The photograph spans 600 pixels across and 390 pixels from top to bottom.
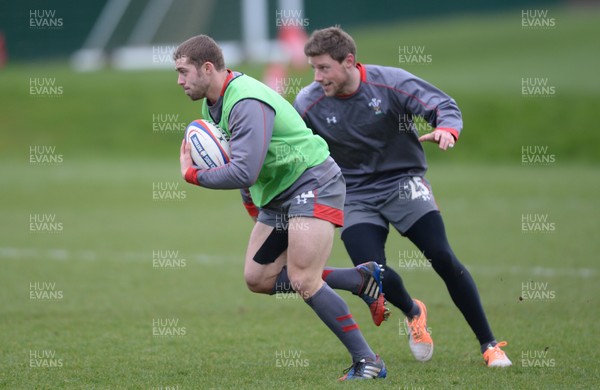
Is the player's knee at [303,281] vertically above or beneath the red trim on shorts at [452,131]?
beneath

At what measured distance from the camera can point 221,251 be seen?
12.3m

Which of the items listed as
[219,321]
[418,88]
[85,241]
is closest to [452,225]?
[85,241]

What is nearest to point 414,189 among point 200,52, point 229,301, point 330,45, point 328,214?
point 328,214

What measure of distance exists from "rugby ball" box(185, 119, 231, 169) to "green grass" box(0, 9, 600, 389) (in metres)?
1.43

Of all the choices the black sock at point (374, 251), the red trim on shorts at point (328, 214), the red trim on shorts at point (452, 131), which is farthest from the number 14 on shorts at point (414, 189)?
the red trim on shorts at point (328, 214)

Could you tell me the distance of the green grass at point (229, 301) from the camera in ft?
20.7

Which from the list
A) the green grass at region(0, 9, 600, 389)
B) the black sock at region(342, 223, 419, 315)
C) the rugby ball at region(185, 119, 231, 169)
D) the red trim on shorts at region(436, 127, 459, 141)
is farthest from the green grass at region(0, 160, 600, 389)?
the red trim on shorts at region(436, 127, 459, 141)

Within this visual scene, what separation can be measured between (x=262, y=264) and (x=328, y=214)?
606mm

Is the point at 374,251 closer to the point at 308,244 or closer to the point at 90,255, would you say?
the point at 308,244

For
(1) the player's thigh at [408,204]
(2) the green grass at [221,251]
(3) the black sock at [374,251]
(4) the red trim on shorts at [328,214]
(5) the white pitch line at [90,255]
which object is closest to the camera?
(4) the red trim on shorts at [328,214]

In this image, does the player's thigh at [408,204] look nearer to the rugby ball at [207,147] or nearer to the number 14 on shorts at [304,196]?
the number 14 on shorts at [304,196]

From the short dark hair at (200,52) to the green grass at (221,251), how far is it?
207cm

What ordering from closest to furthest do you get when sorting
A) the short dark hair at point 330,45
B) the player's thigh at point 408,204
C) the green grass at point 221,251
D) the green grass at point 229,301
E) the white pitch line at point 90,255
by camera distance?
the green grass at point 229,301 < the short dark hair at point 330,45 < the green grass at point 221,251 < the player's thigh at point 408,204 < the white pitch line at point 90,255

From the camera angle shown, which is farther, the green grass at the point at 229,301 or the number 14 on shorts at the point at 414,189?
the number 14 on shorts at the point at 414,189
